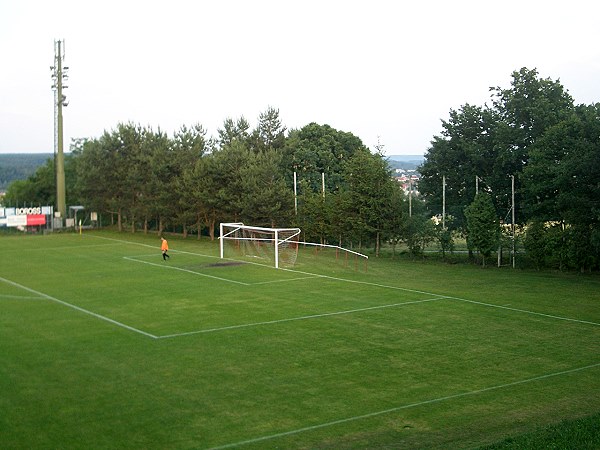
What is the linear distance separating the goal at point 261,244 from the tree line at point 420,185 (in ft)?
14.1

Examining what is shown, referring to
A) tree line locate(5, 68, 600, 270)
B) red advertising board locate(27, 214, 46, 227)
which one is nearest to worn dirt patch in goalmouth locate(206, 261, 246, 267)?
tree line locate(5, 68, 600, 270)

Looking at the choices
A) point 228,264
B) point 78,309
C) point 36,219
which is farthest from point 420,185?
point 36,219

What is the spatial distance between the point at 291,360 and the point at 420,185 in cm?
2852

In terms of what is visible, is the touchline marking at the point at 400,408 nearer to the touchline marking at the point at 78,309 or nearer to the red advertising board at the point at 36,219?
the touchline marking at the point at 78,309

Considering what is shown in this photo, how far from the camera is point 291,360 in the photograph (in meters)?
18.5

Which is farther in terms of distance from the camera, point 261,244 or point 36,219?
point 36,219

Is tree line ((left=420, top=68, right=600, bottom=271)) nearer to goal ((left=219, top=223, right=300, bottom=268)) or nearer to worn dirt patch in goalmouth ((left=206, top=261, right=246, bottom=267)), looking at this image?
goal ((left=219, top=223, right=300, bottom=268))

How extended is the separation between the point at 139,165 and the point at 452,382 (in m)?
49.1

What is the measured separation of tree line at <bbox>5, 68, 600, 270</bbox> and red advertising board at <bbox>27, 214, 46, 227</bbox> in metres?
4.49

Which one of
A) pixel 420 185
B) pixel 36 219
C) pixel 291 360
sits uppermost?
pixel 420 185

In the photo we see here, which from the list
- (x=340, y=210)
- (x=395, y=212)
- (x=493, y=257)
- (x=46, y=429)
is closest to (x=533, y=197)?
(x=493, y=257)

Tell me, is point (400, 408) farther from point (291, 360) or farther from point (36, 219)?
point (36, 219)

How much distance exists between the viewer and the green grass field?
1339 centimetres

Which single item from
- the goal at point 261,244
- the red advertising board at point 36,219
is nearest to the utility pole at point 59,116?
the red advertising board at point 36,219
